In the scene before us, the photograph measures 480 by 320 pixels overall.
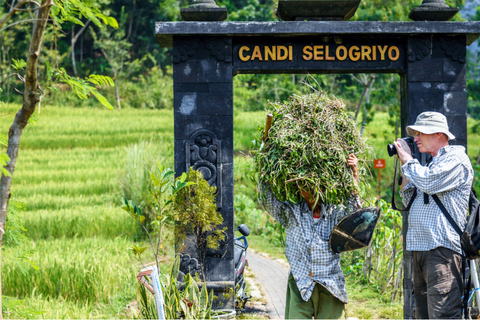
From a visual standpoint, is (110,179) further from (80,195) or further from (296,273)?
(296,273)

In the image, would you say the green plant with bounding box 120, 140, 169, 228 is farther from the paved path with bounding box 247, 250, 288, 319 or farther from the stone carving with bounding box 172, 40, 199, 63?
the stone carving with bounding box 172, 40, 199, 63

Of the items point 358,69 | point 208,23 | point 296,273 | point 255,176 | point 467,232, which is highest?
point 208,23

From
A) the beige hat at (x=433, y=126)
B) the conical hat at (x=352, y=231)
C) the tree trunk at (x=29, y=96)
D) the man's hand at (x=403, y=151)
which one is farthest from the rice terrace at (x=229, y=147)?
the beige hat at (x=433, y=126)

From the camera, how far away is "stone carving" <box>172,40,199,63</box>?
4699 millimetres

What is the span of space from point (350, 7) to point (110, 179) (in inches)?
345

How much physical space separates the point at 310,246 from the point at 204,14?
233cm

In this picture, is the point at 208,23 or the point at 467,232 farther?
the point at 208,23

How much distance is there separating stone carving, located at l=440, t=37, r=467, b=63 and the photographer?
160cm

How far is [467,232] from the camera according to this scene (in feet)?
10.7

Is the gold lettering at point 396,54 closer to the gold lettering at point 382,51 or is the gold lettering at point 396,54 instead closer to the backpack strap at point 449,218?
the gold lettering at point 382,51

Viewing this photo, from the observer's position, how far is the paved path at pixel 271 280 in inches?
223

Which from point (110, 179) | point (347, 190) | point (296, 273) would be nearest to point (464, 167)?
point (347, 190)

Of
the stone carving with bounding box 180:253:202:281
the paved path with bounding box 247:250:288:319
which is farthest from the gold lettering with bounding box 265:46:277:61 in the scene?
the paved path with bounding box 247:250:288:319

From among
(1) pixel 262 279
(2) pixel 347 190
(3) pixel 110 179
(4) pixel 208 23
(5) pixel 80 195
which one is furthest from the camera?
(3) pixel 110 179
